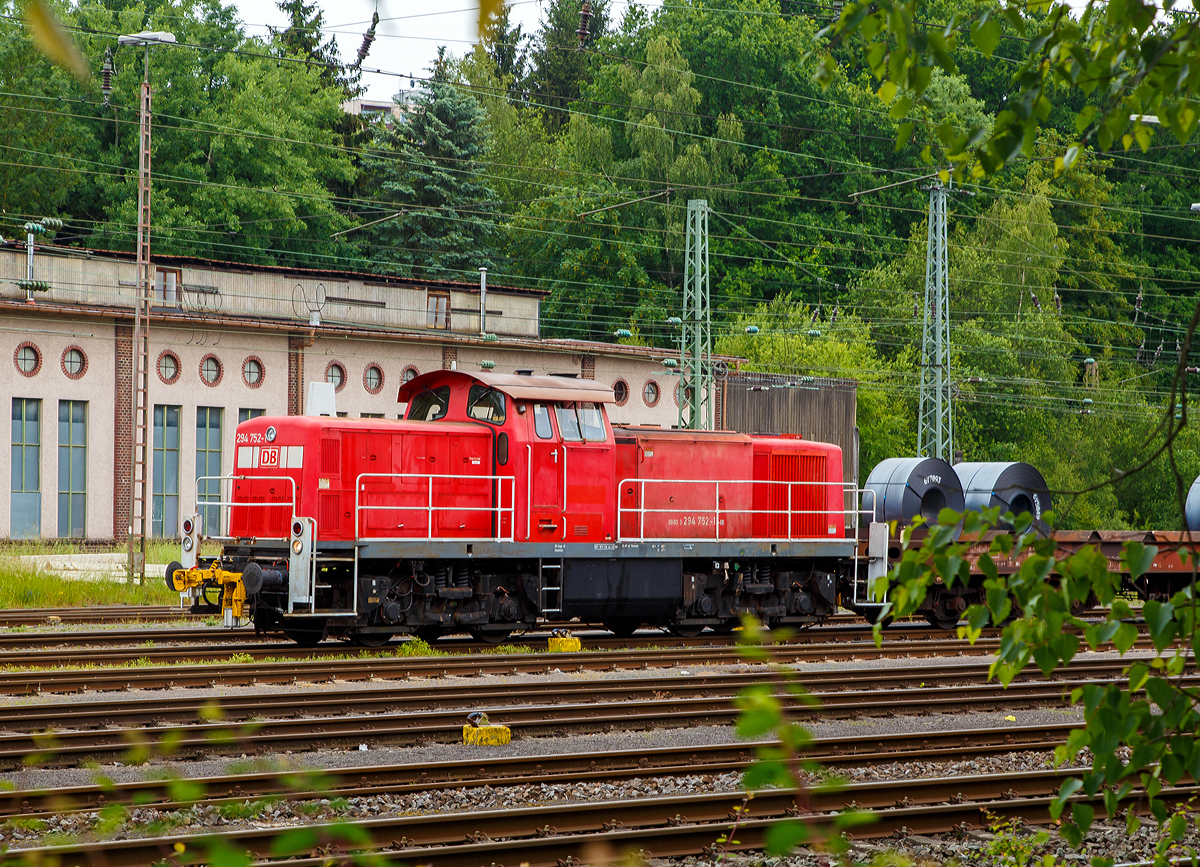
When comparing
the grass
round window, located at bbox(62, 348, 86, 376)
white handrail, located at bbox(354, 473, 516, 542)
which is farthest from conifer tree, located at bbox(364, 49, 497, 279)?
white handrail, located at bbox(354, 473, 516, 542)

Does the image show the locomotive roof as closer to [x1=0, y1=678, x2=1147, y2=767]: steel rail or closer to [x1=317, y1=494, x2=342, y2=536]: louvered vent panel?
[x1=317, y1=494, x2=342, y2=536]: louvered vent panel

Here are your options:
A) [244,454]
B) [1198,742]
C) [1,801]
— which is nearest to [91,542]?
[244,454]

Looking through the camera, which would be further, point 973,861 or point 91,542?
point 91,542

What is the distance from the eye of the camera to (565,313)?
2500 inches

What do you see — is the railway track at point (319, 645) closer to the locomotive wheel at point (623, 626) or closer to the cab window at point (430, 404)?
the locomotive wheel at point (623, 626)

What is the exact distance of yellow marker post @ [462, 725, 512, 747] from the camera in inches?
409

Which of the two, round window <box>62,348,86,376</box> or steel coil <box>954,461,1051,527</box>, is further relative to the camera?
round window <box>62,348,86,376</box>

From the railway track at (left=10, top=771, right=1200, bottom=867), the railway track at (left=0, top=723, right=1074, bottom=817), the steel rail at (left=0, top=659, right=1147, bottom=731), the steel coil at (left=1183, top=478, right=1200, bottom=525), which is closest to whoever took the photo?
the railway track at (left=10, top=771, right=1200, bottom=867)

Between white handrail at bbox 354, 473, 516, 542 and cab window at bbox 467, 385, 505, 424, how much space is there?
0.89 m

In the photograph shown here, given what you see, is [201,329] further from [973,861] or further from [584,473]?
[973,861]

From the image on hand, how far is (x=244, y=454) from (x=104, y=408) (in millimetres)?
18811

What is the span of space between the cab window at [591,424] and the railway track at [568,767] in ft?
25.0

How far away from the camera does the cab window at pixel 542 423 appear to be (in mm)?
17109

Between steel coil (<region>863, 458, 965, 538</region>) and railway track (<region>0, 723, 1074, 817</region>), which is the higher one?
steel coil (<region>863, 458, 965, 538</region>)
